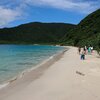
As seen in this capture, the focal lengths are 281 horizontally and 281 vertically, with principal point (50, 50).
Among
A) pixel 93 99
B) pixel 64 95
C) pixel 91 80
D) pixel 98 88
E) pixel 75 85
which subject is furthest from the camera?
pixel 91 80

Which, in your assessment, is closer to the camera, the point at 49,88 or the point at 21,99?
the point at 21,99

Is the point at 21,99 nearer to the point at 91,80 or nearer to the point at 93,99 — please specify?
the point at 93,99

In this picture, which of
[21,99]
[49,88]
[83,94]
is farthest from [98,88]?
[21,99]

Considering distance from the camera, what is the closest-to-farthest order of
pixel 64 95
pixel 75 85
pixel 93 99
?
pixel 93 99 → pixel 64 95 → pixel 75 85

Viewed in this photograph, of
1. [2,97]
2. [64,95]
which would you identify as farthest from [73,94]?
[2,97]

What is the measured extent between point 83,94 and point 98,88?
1458mm

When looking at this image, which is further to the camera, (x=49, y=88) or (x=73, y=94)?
(x=49, y=88)

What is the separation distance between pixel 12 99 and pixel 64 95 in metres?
2.26

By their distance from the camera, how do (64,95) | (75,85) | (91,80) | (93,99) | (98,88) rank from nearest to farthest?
(93,99) < (64,95) < (98,88) < (75,85) < (91,80)

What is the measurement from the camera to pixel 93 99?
11.3 m

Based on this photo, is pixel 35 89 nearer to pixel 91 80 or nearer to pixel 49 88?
pixel 49 88

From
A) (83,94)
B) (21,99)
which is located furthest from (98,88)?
(21,99)

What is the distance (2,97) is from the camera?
41.8ft

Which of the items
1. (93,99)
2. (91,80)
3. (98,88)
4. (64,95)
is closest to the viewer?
(93,99)
